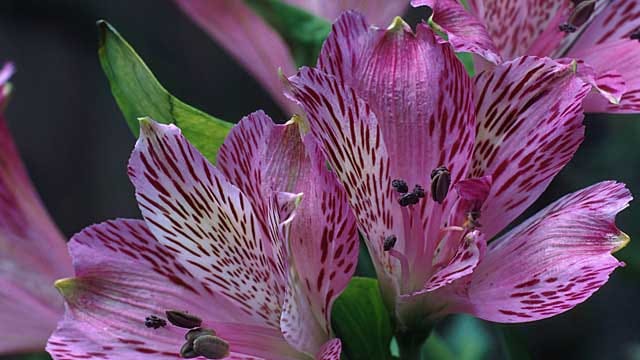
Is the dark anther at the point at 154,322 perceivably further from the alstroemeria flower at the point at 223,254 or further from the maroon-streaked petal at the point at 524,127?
the maroon-streaked petal at the point at 524,127

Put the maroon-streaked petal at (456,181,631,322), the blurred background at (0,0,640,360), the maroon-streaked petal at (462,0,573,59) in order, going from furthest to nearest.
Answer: the blurred background at (0,0,640,360)
the maroon-streaked petal at (462,0,573,59)
the maroon-streaked petal at (456,181,631,322)

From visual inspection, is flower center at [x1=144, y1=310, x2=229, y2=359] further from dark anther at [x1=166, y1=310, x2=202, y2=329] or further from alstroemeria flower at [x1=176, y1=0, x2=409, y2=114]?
alstroemeria flower at [x1=176, y1=0, x2=409, y2=114]

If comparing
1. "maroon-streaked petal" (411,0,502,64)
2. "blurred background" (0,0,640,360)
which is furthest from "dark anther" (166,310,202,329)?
"blurred background" (0,0,640,360)

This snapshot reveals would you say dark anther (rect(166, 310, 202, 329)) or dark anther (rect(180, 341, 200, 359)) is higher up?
dark anther (rect(166, 310, 202, 329))

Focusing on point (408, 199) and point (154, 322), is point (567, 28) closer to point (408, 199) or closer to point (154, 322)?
point (408, 199)

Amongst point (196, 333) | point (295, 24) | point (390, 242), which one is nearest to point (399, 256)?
point (390, 242)

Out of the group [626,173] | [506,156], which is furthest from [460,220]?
[626,173]

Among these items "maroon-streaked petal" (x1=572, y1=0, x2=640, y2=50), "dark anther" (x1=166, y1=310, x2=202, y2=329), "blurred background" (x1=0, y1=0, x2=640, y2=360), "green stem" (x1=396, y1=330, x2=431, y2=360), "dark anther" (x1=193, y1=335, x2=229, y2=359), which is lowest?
"blurred background" (x1=0, y1=0, x2=640, y2=360)

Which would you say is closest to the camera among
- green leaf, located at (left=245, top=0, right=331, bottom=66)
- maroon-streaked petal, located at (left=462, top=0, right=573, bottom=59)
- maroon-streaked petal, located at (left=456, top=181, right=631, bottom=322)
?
maroon-streaked petal, located at (left=456, top=181, right=631, bottom=322)

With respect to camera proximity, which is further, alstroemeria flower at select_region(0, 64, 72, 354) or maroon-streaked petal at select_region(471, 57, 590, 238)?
alstroemeria flower at select_region(0, 64, 72, 354)
